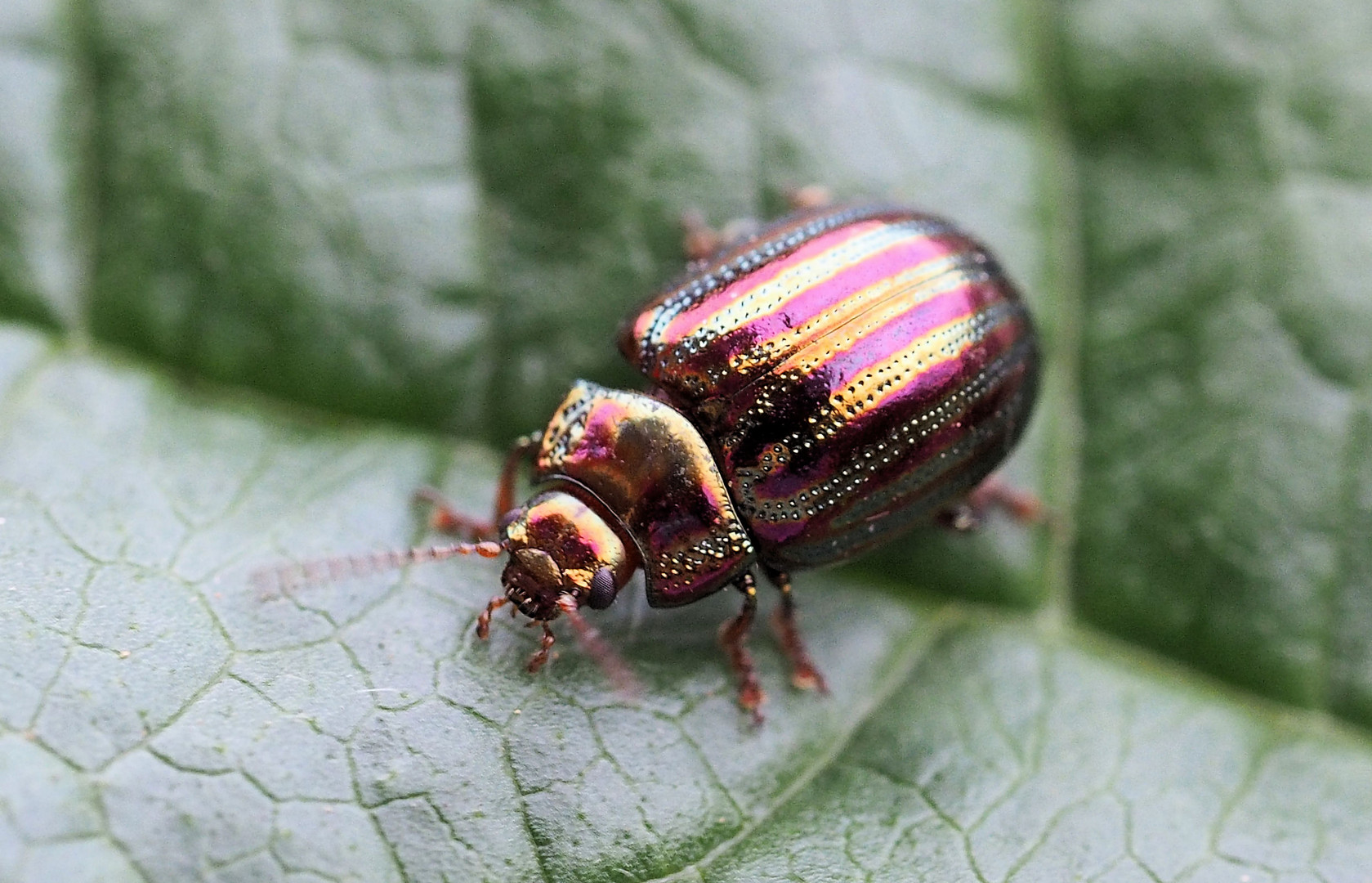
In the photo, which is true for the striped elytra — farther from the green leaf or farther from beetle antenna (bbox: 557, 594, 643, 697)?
beetle antenna (bbox: 557, 594, 643, 697)

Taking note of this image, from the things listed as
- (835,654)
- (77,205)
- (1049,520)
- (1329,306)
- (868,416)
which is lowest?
(835,654)

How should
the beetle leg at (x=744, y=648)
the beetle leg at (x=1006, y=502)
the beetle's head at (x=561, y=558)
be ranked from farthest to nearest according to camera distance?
the beetle leg at (x=1006, y=502)
the beetle leg at (x=744, y=648)
the beetle's head at (x=561, y=558)

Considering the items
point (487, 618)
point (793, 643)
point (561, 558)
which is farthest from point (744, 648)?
point (487, 618)

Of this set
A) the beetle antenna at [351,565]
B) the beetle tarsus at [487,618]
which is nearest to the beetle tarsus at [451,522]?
the beetle antenna at [351,565]

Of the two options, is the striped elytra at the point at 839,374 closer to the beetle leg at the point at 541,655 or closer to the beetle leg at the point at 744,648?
the beetle leg at the point at 744,648

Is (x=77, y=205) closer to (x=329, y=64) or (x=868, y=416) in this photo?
(x=329, y=64)

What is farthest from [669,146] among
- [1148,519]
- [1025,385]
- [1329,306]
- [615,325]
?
[1329,306]

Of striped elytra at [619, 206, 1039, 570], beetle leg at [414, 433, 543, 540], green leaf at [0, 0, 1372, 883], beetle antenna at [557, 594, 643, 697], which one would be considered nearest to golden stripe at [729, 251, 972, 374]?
striped elytra at [619, 206, 1039, 570]
